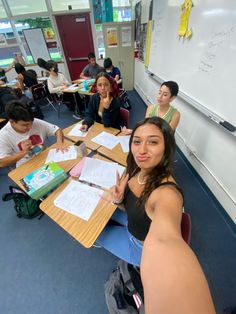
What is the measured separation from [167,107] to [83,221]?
1602 mm

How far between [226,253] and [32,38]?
7.17 meters

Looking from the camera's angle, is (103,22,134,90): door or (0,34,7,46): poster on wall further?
(0,34,7,46): poster on wall

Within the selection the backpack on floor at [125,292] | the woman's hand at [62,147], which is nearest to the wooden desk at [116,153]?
the woman's hand at [62,147]

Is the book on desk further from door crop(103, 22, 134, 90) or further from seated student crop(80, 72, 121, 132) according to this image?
door crop(103, 22, 134, 90)

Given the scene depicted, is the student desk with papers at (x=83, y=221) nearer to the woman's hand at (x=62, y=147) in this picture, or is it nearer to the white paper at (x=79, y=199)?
the white paper at (x=79, y=199)

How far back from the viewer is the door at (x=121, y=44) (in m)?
4.43

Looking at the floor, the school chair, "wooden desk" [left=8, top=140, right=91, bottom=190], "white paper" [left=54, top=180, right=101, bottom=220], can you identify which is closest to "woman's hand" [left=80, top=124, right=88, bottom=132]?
"wooden desk" [left=8, top=140, right=91, bottom=190]

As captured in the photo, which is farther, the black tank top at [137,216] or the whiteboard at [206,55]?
the whiteboard at [206,55]

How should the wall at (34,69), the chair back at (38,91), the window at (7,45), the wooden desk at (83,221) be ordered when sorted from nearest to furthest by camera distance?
the wooden desk at (83,221) < the chair back at (38,91) < the window at (7,45) < the wall at (34,69)

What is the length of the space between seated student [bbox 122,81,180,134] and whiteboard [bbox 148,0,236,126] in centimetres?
31

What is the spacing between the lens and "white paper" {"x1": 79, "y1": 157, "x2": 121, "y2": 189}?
1241 millimetres

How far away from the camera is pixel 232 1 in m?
1.28

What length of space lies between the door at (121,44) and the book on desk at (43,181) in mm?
4766

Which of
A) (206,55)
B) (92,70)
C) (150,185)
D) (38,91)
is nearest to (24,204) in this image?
(150,185)
